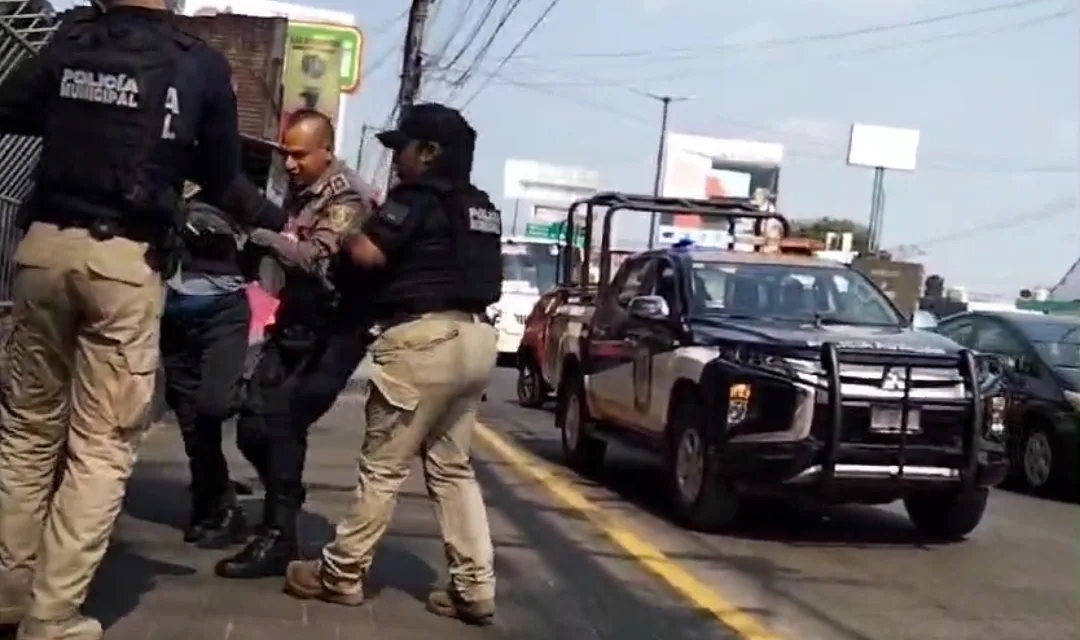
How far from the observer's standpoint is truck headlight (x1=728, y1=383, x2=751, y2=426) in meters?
9.87

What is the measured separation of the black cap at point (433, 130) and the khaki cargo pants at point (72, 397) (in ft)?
4.75

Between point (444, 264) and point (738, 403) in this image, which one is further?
point (738, 403)

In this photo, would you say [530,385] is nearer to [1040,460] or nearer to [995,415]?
[1040,460]

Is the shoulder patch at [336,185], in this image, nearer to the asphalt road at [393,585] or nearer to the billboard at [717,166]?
the asphalt road at [393,585]

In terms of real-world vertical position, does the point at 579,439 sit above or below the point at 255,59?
below

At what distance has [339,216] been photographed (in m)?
6.94

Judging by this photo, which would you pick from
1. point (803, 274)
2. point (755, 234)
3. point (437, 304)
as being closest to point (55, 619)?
point (437, 304)

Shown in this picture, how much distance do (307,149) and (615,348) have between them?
18.4 ft

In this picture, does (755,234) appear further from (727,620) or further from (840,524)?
(727,620)

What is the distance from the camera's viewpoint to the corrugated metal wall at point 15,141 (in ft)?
26.2

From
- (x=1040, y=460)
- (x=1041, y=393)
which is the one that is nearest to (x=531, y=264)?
(x=1041, y=393)

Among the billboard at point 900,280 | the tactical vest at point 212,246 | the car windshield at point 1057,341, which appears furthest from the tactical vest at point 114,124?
the billboard at point 900,280

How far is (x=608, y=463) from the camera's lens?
14086 millimetres

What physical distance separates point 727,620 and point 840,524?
3.82m
